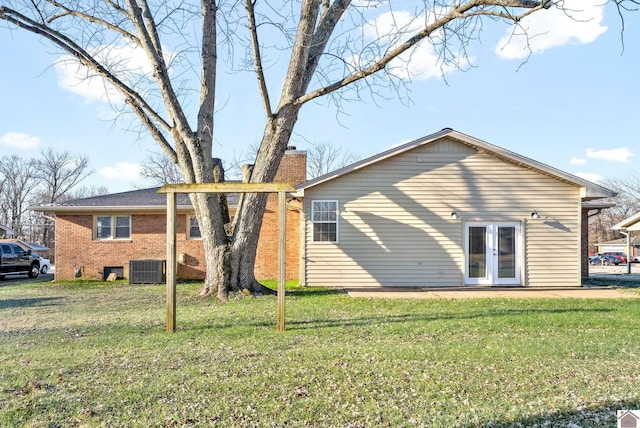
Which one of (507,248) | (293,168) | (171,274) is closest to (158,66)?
(171,274)

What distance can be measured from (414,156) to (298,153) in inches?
191

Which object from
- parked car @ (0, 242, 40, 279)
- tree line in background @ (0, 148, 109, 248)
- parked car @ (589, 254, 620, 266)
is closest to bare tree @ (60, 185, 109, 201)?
tree line in background @ (0, 148, 109, 248)

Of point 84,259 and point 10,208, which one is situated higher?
point 10,208

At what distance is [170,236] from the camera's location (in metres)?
6.70

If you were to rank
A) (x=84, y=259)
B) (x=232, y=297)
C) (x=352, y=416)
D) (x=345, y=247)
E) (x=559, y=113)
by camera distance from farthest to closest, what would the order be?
(x=84, y=259) → (x=559, y=113) → (x=345, y=247) → (x=232, y=297) → (x=352, y=416)

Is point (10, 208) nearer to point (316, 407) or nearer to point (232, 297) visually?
point (232, 297)

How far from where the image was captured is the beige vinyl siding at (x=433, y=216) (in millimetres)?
12336

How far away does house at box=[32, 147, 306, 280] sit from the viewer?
1496 cm

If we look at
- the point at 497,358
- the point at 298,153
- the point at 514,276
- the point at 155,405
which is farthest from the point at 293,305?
the point at 298,153

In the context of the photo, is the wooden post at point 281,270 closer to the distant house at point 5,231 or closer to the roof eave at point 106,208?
the roof eave at point 106,208

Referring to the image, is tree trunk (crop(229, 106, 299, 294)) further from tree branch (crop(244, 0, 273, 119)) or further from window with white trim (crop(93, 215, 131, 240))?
window with white trim (crop(93, 215, 131, 240))

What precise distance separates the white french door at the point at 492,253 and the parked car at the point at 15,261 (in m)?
17.1

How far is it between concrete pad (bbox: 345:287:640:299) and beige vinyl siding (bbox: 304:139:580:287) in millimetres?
706

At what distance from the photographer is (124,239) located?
50.5 ft
